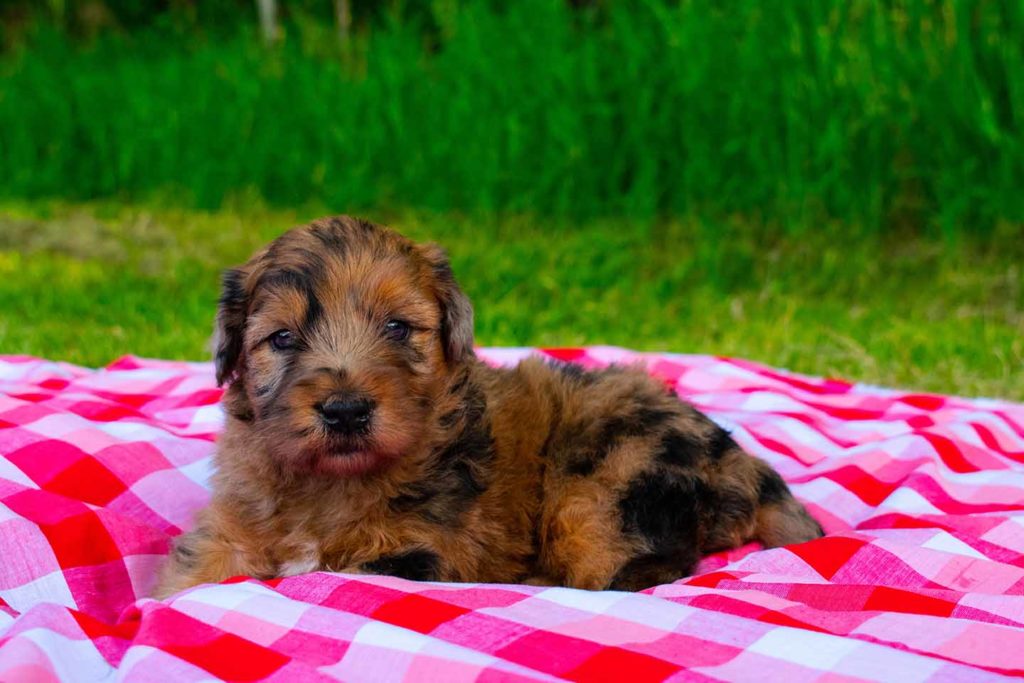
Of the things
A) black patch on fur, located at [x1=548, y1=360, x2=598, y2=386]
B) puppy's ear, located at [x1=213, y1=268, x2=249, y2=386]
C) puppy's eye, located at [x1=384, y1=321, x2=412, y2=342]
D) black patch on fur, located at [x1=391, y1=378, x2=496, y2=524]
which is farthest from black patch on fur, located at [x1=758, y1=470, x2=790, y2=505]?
puppy's ear, located at [x1=213, y1=268, x2=249, y2=386]

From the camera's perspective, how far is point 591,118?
9258 millimetres

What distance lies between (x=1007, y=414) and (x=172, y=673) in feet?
13.2

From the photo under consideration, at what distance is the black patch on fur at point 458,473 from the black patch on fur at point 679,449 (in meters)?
0.52

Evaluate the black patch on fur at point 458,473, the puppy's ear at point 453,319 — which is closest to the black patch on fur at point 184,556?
the black patch on fur at point 458,473

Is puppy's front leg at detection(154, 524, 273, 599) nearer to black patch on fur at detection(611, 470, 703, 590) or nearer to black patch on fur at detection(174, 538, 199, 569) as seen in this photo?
black patch on fur at detection(174, 538, 199, 569)

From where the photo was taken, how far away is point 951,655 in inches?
110

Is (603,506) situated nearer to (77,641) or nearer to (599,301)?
(77,641)

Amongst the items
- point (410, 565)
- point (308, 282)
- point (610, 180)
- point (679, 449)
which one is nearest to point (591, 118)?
point (610, 180)

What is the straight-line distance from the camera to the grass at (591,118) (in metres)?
8.21

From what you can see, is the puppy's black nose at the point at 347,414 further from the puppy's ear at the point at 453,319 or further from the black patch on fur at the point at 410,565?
the puppy's ear at the point at 453,319

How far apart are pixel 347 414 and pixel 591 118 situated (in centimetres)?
656

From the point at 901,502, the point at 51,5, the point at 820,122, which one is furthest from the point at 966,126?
the point at 51,5

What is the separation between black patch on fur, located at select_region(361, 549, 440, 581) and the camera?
3.26 meters

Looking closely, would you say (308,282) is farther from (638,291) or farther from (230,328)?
(638,291)
